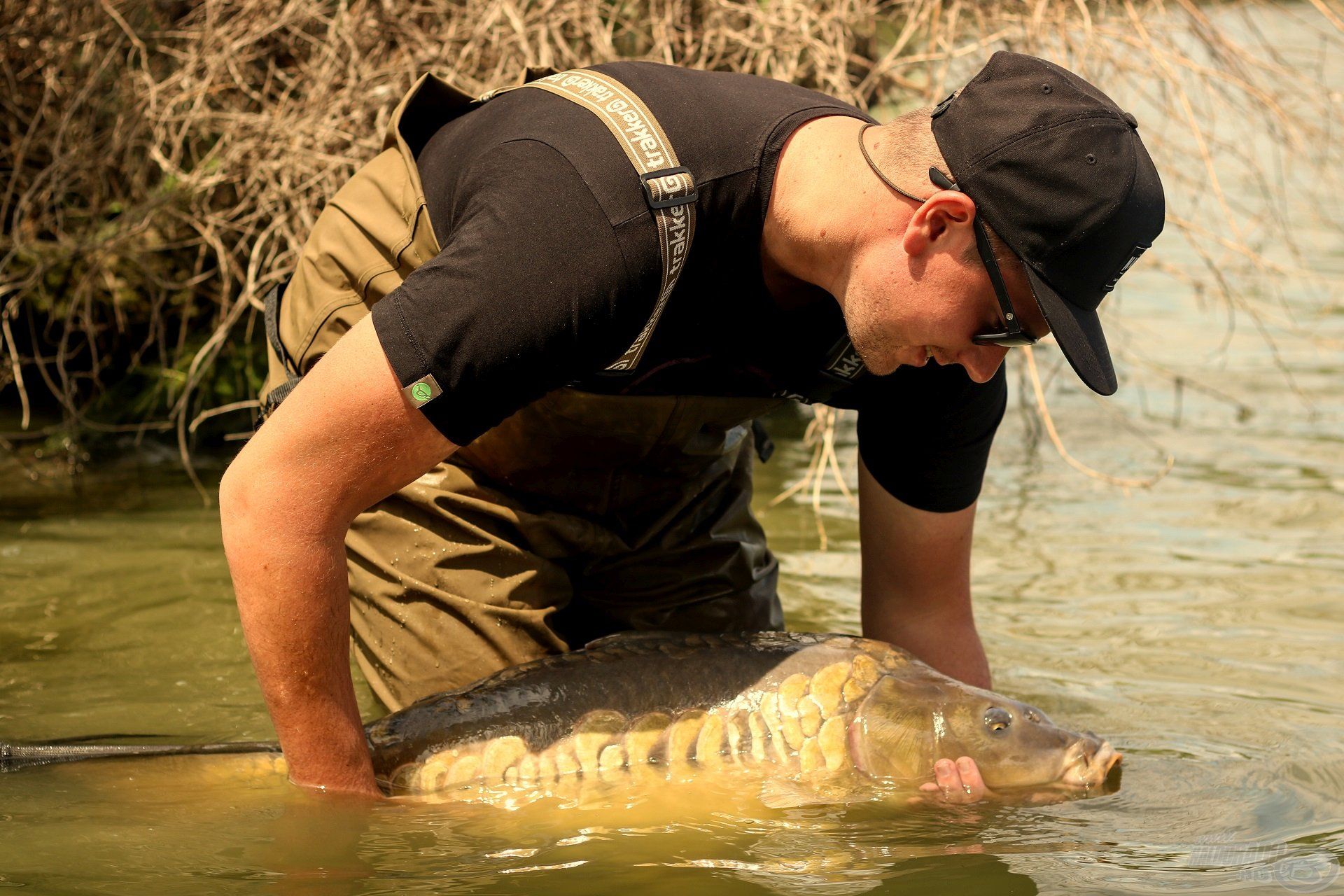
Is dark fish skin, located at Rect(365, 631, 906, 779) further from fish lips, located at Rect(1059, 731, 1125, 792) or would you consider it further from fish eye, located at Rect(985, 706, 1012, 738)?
fish lips, located at Rect(1059, 731, 1125, 792)

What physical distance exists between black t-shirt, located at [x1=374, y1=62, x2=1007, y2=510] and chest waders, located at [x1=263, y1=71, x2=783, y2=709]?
107 millimetres

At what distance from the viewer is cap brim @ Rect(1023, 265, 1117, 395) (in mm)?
2672

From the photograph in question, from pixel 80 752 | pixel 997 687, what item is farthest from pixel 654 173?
pixel 997 687

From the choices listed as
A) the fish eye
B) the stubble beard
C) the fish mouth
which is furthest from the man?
the fish mouth

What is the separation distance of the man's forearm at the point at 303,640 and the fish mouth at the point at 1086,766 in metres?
1.44

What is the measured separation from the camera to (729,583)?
12.5ft

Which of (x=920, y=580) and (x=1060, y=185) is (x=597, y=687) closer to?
(x=920, y=580)

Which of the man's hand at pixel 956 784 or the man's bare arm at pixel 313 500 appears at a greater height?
the man's bare arm at pixel 313 500

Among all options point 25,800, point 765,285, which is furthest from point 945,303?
point 25,800

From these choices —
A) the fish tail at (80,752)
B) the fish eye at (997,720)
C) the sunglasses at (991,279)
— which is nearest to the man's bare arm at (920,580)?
the fish eye at (997,720)

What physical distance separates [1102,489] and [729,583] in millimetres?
2558

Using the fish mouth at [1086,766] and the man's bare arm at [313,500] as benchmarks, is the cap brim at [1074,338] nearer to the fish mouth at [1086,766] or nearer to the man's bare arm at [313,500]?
the fish mouth at [1086,766]

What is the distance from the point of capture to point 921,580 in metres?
3.58

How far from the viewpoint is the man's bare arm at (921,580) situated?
3.53 m
